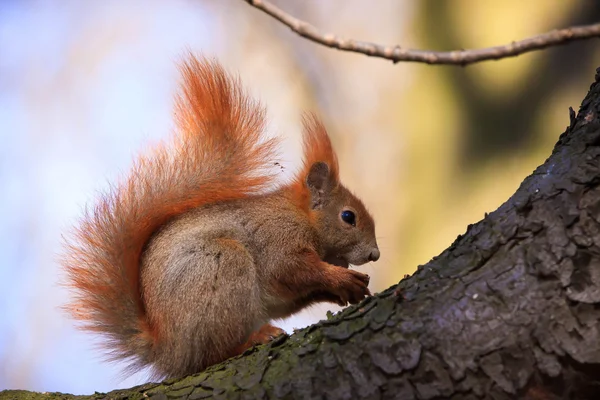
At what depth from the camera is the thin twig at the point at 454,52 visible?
0.92 meters

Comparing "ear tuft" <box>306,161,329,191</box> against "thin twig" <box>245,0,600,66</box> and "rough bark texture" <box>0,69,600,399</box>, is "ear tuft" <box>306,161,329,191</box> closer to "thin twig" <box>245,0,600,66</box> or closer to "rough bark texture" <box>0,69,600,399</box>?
"rough bark texture" <box>0,69,600,399</box>

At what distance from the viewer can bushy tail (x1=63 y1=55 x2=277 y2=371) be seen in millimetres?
1734

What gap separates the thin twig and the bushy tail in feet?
2.67

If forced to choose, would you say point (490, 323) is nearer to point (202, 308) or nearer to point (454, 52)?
point (454, 52)

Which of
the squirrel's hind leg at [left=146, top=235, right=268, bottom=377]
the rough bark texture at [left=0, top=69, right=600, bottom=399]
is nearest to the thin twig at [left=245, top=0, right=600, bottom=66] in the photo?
the rough bark texture at [left=0, top=69, right=600, bottom=399]

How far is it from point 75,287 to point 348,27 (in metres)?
2.19

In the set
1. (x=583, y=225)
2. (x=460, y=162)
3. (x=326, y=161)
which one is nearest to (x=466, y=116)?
(x=460, y=162)

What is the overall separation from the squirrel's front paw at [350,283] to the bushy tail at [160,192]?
373 millimetres

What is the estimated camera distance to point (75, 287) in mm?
1785

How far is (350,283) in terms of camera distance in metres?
1.83

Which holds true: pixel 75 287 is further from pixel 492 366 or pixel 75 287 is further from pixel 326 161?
pixel 492 366

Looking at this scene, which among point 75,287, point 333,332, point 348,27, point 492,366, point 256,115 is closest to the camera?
point 492,366

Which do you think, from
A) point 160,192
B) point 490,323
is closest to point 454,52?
point 490,323

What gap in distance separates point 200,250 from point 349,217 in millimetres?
623
